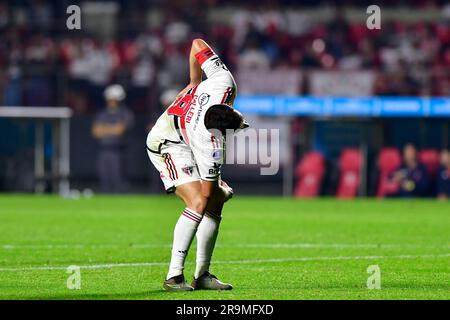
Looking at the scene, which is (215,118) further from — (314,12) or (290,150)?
(314,12)

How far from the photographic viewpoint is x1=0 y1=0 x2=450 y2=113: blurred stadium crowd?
31.2 m

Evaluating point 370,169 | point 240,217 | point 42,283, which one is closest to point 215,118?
point 42,283

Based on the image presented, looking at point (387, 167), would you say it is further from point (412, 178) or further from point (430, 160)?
point (430, 160)

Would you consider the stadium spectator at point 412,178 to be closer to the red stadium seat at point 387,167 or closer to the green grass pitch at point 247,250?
the red stadium seat at point 387,167

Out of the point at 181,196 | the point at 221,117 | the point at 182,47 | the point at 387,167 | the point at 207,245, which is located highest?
the point at 182,47

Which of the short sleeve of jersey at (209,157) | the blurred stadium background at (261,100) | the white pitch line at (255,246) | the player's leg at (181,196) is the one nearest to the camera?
the player's leg at (181,196)

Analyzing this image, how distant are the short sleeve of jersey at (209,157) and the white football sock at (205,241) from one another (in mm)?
378

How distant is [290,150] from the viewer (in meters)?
30.8

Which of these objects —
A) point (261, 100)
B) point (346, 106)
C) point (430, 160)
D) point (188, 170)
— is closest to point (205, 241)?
point (188, 170)

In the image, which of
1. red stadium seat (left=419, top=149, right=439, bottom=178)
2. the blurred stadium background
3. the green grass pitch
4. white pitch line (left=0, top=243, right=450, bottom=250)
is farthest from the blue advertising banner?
white pitch line (left=0, top=243, right=450, bottom=250)

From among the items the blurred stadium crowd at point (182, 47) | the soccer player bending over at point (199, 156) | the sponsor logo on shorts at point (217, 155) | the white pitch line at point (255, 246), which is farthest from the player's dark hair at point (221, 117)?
the blurred stadium crowd at point (182, 47)

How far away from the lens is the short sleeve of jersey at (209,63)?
9.94 m

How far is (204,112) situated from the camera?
9.91 metres

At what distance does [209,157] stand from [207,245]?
2.55 ft
